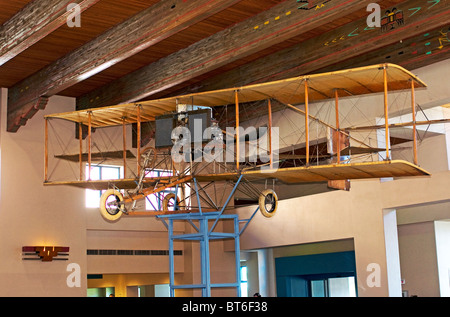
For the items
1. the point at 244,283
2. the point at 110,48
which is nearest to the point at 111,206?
the point at 110,48

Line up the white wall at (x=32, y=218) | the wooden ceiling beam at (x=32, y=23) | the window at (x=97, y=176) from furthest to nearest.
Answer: the window at (x=97, y=176) → the white wall at (x=32, y=218) → the wooden ceiling beam at (x=32, y=23)

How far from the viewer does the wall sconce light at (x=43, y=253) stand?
49.6 feet

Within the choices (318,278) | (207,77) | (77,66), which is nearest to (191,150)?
(77,66)

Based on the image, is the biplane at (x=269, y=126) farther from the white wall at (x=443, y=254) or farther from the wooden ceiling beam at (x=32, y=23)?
the white wall at (x=443, y=254)

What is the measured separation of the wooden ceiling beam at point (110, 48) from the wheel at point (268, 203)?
413 cm

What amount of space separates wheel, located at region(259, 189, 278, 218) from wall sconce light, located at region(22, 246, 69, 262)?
6091 mm

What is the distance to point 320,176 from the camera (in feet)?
35.7

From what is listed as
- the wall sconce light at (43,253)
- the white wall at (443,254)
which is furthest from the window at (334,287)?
the wall sconce light at (43,253)

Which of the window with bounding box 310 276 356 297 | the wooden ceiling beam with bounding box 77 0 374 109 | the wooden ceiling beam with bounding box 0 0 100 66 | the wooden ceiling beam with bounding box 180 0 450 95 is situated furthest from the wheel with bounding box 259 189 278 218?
the window with bounding box 310 276 356 297

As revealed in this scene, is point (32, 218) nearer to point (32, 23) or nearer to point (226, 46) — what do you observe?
point (32, 23)

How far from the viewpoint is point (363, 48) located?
39.5ft

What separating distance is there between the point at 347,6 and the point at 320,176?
122 inches

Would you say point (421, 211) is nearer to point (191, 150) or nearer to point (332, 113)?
point (332, 113)

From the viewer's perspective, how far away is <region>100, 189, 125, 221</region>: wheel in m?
12.5
